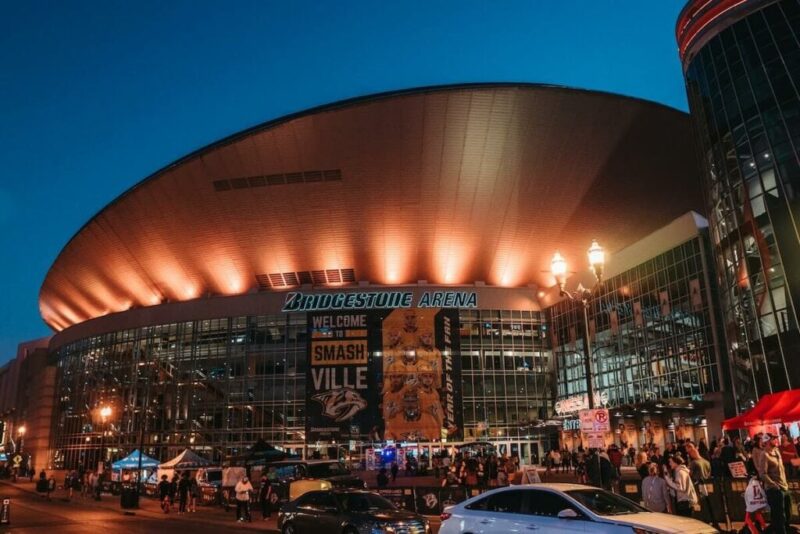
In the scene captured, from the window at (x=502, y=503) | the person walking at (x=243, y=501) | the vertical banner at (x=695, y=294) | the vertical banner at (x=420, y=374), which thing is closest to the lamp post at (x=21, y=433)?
the vertical banner at (x=420, y=374)

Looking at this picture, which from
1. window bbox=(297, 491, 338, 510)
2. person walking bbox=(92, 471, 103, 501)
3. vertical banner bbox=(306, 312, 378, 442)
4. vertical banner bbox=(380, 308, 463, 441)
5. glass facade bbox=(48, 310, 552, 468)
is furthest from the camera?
glass facade bbox=(48, 310, 552, 468)

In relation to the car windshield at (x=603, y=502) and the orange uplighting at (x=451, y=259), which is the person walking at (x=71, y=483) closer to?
the orange uplighting at (x=451, y=259)

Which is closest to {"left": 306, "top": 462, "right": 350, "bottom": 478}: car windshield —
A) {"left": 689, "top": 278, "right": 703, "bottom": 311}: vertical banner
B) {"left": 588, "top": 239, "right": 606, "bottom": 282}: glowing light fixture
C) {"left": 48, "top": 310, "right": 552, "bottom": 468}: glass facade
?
{"left": 588, "top": 239, "right": 606, "bottom": 282}: glowing light fixture

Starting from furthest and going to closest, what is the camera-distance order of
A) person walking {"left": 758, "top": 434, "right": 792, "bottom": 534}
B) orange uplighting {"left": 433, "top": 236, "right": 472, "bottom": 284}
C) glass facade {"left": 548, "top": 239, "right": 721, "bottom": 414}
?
1. orange uplighting {"left": 433, "top": 236, "right": 472, "bottom": 284}
2. glass facade {"left": 548, "top": 239, "right": 721, "bottom": 414}
3. person walking {"left": 758, "top": 434, "right": 792, "bottom": 534}

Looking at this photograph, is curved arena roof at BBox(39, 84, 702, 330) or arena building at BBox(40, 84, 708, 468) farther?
arena building at BBox(40, 84, 708, 468)

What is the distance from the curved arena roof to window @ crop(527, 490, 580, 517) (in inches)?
1509

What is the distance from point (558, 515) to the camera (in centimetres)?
1015

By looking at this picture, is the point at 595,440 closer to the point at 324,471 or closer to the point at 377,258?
the point at 324,471

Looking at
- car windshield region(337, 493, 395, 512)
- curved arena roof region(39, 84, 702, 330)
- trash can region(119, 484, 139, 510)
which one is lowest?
trash can region(119, 484, 139, 510)

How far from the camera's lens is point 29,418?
255 feet

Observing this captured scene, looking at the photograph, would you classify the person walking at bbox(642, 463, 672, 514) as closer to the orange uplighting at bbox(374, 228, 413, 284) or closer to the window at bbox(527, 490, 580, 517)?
the window at bbox(527, 490, 580, 517)

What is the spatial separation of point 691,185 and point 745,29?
17.1 meters

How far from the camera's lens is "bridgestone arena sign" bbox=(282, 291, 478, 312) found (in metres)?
53.6

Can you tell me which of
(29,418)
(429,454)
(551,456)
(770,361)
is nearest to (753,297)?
(770,361)
